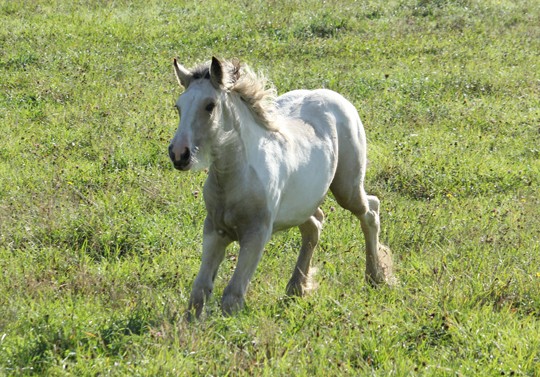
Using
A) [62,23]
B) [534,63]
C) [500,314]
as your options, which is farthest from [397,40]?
[500,314]

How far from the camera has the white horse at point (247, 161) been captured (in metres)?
6.09

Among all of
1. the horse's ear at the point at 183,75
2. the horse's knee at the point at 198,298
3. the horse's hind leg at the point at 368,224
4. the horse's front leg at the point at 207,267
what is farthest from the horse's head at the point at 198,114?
the horse's hind leg at the point at 368,224

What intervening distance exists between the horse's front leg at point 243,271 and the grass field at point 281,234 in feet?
0.52

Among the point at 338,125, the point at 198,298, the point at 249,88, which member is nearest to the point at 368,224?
the point at 338,125

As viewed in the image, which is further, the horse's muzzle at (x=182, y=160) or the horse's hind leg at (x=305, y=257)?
the horse's hind leg at (x=305, y=257)

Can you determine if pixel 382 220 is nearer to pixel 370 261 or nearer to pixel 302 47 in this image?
pixel 370 261

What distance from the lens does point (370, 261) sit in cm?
787

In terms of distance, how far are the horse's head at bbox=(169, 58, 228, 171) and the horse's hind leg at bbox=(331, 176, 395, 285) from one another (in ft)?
6.48

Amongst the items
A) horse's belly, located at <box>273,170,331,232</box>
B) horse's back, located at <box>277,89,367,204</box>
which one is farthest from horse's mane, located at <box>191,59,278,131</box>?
horse's back, located at <box>277,89,367,204</box>

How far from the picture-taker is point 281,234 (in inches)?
342

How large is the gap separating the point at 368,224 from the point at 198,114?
2577 millimetres

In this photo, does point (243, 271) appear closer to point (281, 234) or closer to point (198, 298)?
point (198, 298)

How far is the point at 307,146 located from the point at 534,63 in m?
10.8

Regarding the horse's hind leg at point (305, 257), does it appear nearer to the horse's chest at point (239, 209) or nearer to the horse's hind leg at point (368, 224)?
the horse's hind leg at point (368, 224)
